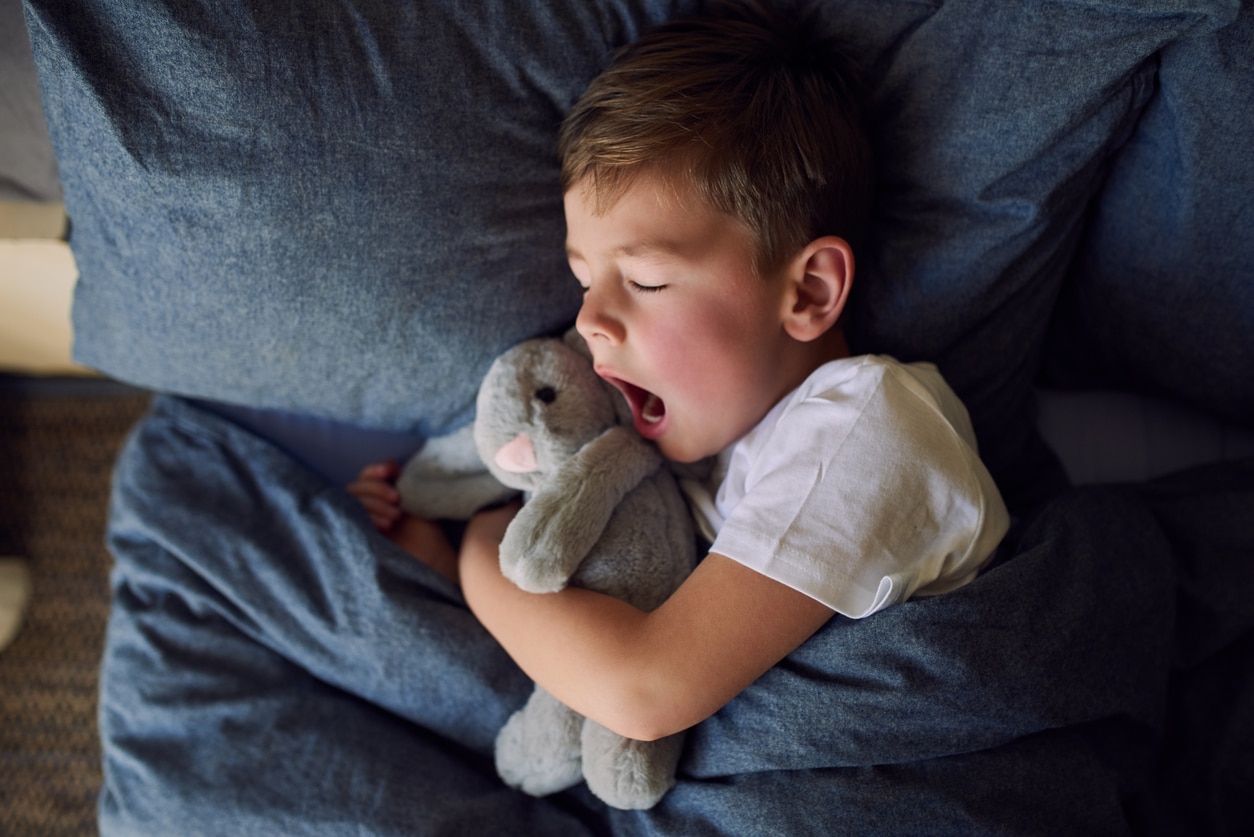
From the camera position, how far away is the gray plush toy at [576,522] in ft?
2.64

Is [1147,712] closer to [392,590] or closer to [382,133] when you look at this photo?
[392,590]

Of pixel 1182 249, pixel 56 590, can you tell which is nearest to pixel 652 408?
pixel 1182 249

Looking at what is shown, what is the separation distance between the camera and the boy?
762 millimetres

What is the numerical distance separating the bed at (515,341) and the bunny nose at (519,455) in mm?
158

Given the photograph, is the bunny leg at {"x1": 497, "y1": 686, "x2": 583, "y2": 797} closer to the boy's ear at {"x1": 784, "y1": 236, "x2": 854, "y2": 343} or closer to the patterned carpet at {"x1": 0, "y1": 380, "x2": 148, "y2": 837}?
the boy's ear at {"x1": 784, "y1": 236, "x2": 854, "y2": 343}

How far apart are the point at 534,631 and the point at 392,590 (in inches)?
7.6

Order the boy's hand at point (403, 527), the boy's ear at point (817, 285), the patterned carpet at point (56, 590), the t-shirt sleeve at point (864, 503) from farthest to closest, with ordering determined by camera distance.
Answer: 1. the patterned carpet at point (56, 590)
2. the boy's hand at point (403, 527)
3. the boy's ear at point (817, 285)
4. the t-shirt sleeve at point (864, 503)

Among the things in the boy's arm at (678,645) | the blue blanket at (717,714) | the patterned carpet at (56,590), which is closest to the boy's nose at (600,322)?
the boy's arm at (678,645)

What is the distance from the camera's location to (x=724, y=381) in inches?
33.8

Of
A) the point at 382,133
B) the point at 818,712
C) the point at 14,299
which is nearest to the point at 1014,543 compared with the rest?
the point at 818,712

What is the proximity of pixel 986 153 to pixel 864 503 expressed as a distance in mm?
426

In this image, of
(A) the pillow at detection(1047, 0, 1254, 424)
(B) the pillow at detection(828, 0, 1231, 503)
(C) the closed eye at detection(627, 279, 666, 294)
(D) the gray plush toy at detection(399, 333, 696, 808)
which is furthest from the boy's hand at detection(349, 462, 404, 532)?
(A) the pillow at detection(1047, 0, 1254, 424)

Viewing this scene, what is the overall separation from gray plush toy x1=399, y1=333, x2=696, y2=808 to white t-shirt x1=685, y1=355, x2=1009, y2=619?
0.35ft

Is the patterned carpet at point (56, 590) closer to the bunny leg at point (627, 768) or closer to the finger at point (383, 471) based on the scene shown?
the finger at point (383, 471)
